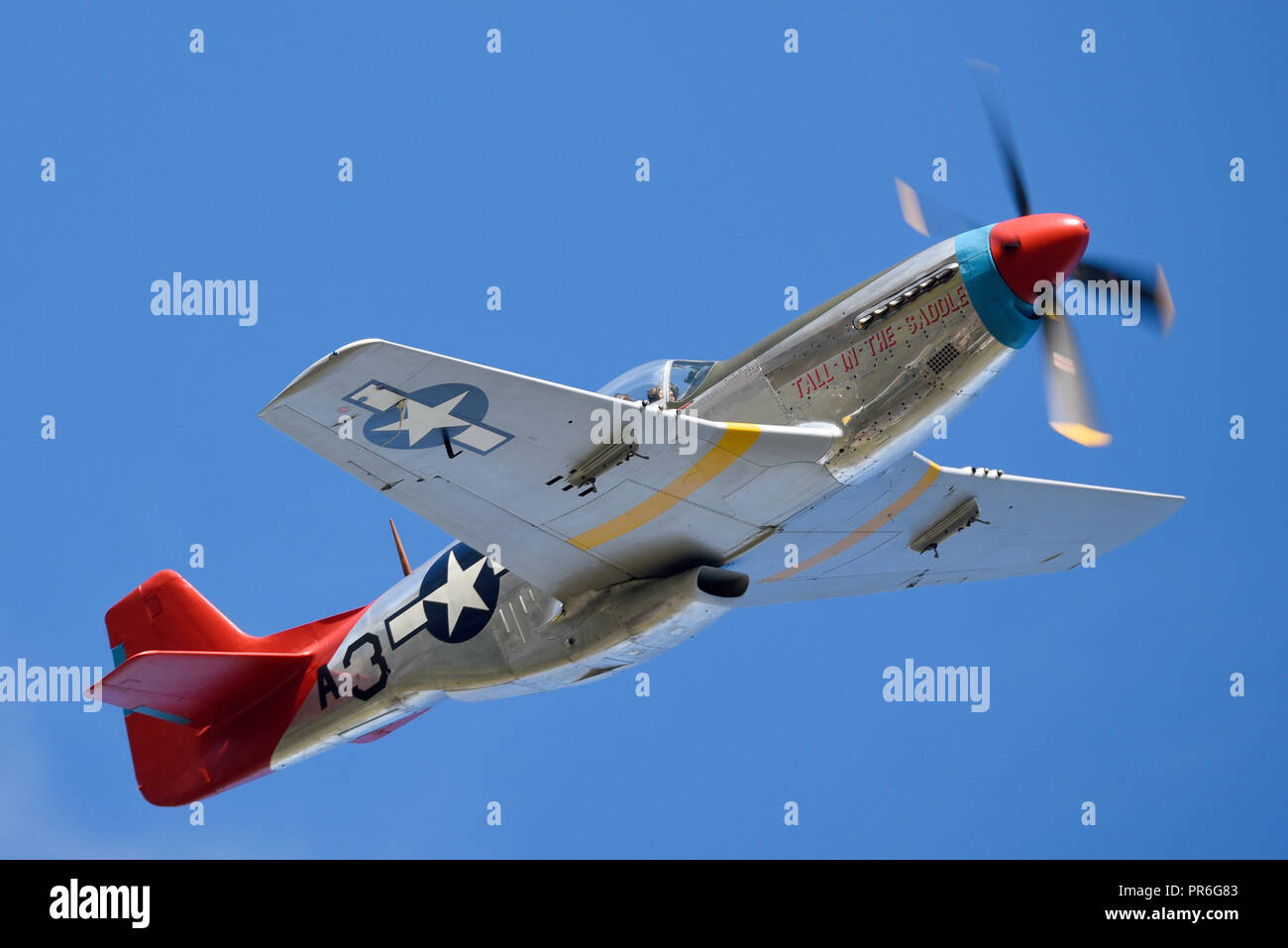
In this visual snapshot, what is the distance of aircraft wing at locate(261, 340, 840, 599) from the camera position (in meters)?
14.0

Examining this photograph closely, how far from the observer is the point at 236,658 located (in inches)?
748

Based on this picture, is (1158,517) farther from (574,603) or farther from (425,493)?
(425,493)

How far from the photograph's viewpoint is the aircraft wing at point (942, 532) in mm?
17453

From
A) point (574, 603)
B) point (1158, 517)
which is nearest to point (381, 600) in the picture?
point (574, 603)

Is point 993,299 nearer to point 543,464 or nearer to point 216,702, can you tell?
point 543,464

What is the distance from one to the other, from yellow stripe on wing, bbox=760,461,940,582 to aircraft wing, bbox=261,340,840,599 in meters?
2.14

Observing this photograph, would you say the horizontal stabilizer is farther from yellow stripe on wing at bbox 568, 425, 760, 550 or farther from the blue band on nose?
the blue band on nose

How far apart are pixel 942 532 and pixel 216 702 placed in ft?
30.7

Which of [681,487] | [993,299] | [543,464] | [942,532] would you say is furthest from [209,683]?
[993,299]

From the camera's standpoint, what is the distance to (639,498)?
15641 mm

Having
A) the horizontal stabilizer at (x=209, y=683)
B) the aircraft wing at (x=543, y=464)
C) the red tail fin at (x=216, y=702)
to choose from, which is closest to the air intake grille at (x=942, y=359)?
the aircraft wing at (x=543, y=464)

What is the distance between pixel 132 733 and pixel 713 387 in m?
9.85

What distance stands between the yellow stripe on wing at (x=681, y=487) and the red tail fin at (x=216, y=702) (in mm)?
4373

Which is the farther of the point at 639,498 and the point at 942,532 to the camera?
the point at 942,532
